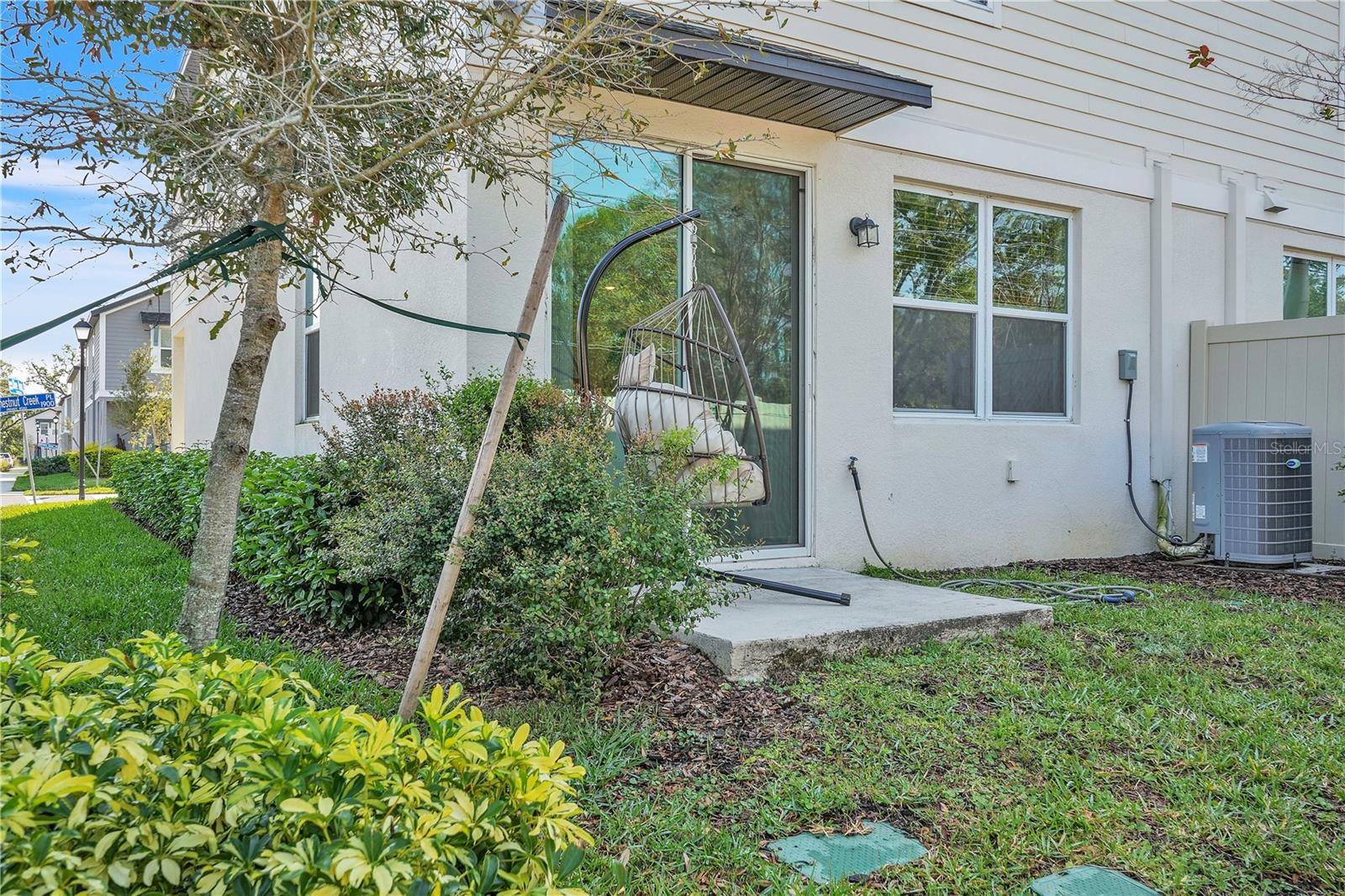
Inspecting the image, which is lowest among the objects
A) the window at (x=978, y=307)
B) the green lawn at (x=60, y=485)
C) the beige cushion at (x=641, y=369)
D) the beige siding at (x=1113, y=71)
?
the green lawn at (x=60, y=485)

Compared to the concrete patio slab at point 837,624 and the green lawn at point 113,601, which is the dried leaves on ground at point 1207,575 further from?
the green lawn at point 113,601

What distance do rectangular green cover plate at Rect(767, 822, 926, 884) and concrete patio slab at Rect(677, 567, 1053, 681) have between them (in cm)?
114

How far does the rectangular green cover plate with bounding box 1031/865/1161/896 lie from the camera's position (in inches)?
78.2

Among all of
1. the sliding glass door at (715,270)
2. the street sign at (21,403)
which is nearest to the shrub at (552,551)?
the sliding glass door at (715,270)

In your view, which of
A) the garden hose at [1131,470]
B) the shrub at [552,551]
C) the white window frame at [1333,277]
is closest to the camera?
the shrub at [552,551]

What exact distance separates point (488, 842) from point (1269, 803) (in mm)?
2230

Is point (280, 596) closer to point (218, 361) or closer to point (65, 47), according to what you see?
point (65, 47)

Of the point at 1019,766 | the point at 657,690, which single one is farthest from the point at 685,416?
the point at 1019,766

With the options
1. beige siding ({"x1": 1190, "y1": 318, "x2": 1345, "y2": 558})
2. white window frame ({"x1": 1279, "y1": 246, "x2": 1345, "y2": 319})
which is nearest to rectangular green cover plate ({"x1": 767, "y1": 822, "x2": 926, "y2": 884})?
beige siding ({"x1": 1190, "y1": 318, "x2": 1345, "y2": 558})

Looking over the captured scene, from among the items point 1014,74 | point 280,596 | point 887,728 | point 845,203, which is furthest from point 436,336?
point 1014,74

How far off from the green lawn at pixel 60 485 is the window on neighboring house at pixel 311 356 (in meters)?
12.3

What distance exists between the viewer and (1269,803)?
2.39m

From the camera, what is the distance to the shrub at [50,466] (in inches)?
997

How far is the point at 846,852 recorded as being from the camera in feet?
7.18
